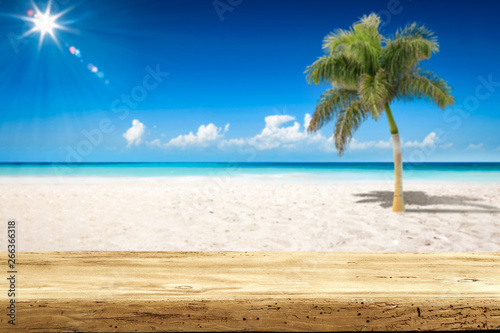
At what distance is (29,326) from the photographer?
0.72 m

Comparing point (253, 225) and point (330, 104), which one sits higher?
point (330, 104)

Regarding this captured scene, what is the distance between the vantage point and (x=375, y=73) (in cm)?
716

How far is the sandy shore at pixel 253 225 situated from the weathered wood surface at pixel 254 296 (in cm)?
354

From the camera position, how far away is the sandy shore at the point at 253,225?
184 inches

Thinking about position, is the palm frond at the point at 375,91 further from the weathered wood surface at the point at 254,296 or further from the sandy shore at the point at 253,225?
the weathered wood surface at the point at 254,296

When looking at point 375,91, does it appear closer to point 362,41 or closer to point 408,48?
point 362,41

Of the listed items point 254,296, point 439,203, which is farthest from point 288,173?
point 254,296

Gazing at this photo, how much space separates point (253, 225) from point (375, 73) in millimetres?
4517

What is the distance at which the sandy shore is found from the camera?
466 cm

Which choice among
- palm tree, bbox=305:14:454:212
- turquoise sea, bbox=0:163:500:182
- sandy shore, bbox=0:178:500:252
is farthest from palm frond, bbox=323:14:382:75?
turquoise sea, bbox=0:163:500:182

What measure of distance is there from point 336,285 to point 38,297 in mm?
773

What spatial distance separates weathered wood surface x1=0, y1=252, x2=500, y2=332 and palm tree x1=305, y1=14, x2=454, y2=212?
592 cm

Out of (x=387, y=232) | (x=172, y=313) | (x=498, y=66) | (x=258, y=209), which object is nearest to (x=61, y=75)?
(x=258, y=209)

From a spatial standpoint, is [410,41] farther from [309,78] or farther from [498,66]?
[498,66]
